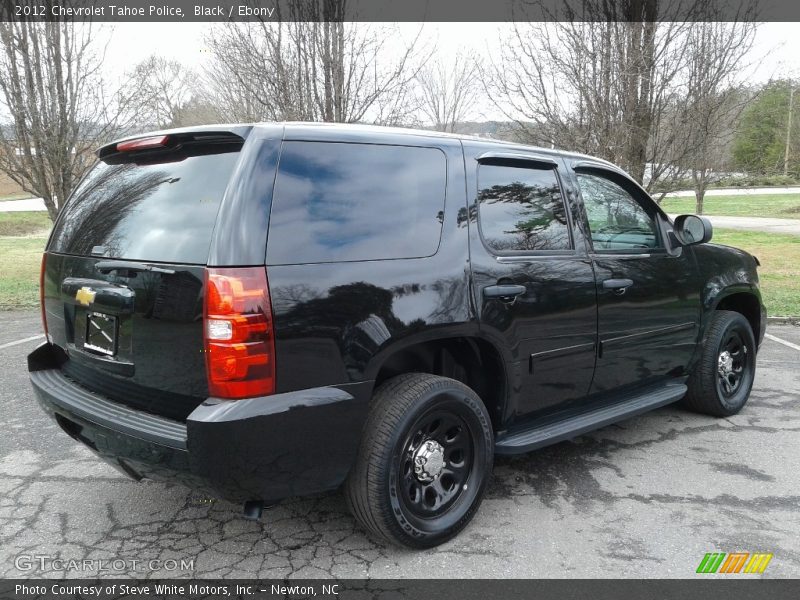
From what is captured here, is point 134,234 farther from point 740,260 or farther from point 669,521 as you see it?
point 740,260

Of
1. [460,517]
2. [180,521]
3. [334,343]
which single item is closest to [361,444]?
[334,343]

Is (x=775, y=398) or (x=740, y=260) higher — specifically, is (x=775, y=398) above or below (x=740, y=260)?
below

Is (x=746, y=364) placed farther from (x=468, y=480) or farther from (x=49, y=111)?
(x=49, y=111)

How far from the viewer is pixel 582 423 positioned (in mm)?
3541

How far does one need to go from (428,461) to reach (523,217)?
4.57 ft

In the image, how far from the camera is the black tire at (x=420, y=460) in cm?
270

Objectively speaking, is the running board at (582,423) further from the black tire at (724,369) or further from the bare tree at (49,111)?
the bare tree at (49,111)

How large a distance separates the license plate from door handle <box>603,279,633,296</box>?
8.45 ft

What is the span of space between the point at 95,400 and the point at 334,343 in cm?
118

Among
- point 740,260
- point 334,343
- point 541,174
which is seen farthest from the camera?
point 740,260

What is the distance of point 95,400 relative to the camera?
2871 millimetres

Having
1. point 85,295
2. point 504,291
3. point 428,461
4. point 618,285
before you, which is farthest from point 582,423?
point 85,295

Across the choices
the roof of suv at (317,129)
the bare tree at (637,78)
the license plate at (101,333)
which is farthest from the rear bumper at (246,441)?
the bare tree at (637,78)

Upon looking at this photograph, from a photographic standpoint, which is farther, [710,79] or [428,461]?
[710,79]
